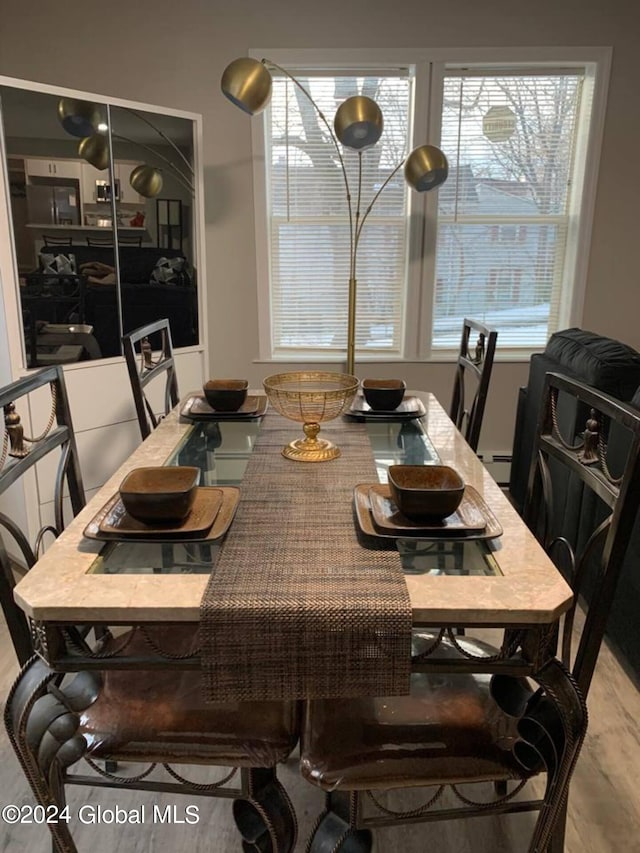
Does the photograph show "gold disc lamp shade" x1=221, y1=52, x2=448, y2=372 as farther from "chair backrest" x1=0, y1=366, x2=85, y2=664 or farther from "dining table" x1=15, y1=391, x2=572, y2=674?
"dining table" x1=15, y1=391, x2=572, y2=674

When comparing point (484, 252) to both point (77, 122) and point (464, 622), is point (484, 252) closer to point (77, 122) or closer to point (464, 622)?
point (77, 122)

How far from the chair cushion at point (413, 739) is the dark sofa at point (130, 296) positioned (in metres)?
1.88

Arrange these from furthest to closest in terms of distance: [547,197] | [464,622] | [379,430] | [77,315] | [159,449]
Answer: [547,197] < [77,315] < [379,430] < [159,449] < [464,622]

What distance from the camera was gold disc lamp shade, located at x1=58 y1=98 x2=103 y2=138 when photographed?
2.30 metres

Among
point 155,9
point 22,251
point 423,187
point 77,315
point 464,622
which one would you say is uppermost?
point 155,9

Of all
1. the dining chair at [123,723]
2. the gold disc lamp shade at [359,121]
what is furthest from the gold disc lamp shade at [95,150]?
the dining chair at [123,723]

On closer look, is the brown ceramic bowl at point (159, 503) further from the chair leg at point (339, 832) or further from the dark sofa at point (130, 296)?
the dark sofa at point (130, 296)

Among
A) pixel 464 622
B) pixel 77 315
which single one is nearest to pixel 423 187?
pixel 77 315

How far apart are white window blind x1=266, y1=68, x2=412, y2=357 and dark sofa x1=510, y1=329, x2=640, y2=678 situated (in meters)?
1.04

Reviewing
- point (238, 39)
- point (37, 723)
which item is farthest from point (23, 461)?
point (238, 39)

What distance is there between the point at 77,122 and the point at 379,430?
1.71m

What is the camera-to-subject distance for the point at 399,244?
3.38m

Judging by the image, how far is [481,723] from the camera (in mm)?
1117

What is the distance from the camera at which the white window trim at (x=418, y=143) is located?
10.00 ft
